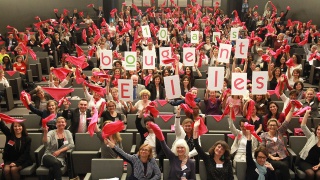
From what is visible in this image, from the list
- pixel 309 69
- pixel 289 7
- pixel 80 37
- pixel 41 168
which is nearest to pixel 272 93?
pixel 309 69

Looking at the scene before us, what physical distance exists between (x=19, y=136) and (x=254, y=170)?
9.55 feet

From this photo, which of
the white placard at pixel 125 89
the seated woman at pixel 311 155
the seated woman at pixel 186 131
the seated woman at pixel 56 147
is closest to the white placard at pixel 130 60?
the white placard at pixel 125 89

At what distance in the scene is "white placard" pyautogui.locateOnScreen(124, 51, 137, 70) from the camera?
704 cm

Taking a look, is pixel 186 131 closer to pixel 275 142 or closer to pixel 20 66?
Result: pixel 275 142

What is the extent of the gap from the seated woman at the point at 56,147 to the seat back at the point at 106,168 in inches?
25.2

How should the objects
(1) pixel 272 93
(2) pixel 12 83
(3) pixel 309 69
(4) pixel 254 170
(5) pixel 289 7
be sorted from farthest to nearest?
(5) pixel 289 7
(3) pixel 309 69
(2) pixel 12 83
(1) pixel 272 93
(4) pixel 254 170

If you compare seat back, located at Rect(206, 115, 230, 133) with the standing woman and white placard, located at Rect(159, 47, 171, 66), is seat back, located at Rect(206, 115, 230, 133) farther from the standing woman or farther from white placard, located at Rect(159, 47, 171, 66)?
white placard, located at Rect(159, 47, 171, 66)

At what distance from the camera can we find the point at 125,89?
5566 mm

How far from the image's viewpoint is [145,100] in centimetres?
585

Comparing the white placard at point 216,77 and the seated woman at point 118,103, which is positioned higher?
the white placard at point 216,77

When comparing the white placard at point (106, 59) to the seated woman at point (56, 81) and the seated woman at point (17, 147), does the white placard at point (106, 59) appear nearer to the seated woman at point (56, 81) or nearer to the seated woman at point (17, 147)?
the seated woman at point (56, 81)

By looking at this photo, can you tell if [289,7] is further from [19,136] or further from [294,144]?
[19,136]

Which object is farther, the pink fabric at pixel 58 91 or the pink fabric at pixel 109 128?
the pink fabric at pixel 58 91

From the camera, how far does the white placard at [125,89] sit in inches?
217
